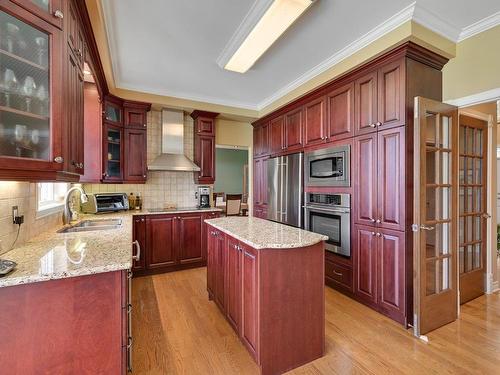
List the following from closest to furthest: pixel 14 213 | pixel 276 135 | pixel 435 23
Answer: pixel 14 213 → pixel 435 23 → pixel 276 135

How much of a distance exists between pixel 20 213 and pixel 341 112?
3.06 metres

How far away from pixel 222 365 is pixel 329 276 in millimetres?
1738

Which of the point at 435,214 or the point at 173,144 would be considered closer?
the point at 435,214

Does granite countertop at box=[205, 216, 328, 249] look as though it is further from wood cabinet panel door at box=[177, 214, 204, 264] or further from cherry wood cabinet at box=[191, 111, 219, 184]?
cherry wood cabinet at box=[191, 111, 219, 184]

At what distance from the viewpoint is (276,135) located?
410 centimetres

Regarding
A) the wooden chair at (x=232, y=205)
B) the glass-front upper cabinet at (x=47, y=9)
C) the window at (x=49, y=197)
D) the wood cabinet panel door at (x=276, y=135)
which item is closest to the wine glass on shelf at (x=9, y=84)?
the glass-front upper cabinet at (x=47, y=9)

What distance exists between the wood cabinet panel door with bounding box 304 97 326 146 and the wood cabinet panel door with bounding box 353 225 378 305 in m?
1.24

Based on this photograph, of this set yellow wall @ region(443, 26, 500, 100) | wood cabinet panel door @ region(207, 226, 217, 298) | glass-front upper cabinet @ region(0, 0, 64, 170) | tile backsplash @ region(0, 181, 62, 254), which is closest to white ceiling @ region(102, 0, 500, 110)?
yellow wall @ region(443, 26, 500, 100)

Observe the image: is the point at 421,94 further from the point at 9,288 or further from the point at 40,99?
the point at 9,288

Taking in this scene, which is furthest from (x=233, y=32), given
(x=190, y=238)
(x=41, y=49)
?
(x=190, y=238)

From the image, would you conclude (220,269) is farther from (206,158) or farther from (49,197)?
(206,158)

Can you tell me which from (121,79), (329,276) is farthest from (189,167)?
(329,276)

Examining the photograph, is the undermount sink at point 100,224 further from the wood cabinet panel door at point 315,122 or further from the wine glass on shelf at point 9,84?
the wood cabinet panel door at point 315,122

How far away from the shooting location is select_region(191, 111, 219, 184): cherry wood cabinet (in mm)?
4238
